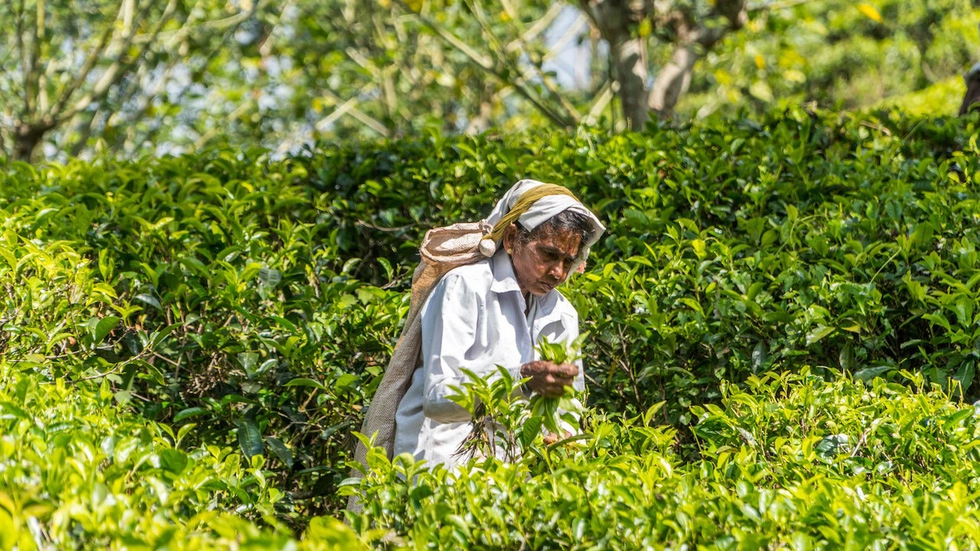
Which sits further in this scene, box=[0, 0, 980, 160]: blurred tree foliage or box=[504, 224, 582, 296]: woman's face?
box=[0, 0, 980, 160]: blurred tree foliage

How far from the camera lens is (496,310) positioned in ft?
10.1

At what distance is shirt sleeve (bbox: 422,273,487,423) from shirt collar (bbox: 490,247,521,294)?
Result: 85 millimetres

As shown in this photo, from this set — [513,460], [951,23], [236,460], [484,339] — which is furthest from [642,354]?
[951,23]

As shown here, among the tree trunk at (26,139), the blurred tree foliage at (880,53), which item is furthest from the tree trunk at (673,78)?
the blurred tree foliage at (880,53)

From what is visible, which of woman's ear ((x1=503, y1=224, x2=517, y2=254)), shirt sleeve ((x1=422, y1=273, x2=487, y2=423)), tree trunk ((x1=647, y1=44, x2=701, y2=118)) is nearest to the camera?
shirt sleeve ((x1=422, y1=273, x2=487, y2=423))

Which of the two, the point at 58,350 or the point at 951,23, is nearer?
the point at 58,350

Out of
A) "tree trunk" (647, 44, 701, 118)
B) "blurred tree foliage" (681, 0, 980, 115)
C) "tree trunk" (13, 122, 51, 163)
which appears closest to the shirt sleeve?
"tree trunk" (647, 44, 701, 118)

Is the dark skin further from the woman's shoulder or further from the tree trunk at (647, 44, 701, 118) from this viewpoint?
the tree trunk at (647, 44, 701, 118)

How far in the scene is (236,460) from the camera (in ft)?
9.68

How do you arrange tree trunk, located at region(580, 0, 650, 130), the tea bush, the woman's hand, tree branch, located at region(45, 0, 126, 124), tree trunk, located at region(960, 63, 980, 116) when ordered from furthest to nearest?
1. tree branch, located at region(45, 0, 126, 124)
2. tree trunk, located at region(580, 0, 650, 130)
3. tree trunk, located at region(960, 63, 980, 116)
4. the woman's hand
5. the tea bush

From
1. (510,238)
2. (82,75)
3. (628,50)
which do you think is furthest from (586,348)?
(82,75)

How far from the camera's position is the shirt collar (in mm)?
3117

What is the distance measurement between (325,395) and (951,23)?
16.5 meters

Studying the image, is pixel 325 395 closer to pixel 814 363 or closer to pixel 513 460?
→ pixel 513 460
